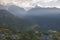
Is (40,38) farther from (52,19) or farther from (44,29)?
(52,19)

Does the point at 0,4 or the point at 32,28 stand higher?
the point at 0,4

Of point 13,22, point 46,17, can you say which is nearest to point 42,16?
point 46,17

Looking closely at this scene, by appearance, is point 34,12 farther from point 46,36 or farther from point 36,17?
point 46,36

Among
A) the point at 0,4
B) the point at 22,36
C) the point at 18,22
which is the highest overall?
the point at 0,4

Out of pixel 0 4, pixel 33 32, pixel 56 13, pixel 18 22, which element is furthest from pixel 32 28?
pixel 0 4

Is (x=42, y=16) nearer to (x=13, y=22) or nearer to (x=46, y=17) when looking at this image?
(x=46, y=17)

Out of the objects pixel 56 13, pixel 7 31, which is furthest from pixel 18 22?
pixel 56 13
